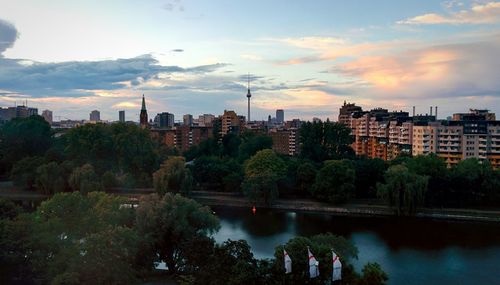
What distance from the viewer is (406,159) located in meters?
33.6

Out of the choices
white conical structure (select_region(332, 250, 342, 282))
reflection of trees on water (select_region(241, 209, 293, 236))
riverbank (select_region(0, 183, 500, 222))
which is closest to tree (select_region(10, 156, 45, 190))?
riverbank (select_region(0, 183, 500, 222))

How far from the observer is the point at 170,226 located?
1622 centimetres

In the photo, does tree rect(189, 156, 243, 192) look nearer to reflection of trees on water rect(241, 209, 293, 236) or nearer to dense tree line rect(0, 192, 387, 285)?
reflection of trees on water rect(241, 209, 293, 236)

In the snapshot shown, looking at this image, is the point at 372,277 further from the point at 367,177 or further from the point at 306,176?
the point at 367,177

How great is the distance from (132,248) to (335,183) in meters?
18.1

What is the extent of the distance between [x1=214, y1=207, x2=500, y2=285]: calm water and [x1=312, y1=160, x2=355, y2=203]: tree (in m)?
2.00

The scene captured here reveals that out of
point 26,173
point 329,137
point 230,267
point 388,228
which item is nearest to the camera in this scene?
point 230,267

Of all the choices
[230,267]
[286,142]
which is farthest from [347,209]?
[286,142]

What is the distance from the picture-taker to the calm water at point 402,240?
18094mm

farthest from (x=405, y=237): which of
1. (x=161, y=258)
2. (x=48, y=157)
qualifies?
(x=48, y=157)

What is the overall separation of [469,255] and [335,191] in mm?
10437

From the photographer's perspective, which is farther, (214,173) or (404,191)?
(214,173)

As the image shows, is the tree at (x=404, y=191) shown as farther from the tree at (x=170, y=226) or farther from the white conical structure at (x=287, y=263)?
the white conical structure at (x=287, y=263)

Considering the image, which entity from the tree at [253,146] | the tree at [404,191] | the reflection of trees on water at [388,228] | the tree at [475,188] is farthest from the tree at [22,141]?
the tree at [475,188]
